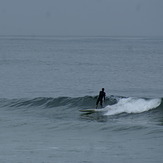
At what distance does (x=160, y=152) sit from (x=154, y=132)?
4393 millimetres

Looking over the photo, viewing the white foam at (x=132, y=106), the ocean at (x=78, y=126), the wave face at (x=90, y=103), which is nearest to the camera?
the ocean at (x=78, y=126)

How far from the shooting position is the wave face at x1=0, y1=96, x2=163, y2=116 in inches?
1353

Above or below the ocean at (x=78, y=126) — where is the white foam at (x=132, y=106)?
above

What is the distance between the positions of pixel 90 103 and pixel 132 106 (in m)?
4.70

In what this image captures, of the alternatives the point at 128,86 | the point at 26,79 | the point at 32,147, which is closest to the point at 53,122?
the point at 32,147

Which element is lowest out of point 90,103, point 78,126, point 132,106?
point 78,126

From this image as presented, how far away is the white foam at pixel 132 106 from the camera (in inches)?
1328

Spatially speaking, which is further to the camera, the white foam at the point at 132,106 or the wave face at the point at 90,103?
the wave face at the point at 90,103

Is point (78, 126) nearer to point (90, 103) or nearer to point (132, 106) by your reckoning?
point (132, 106)

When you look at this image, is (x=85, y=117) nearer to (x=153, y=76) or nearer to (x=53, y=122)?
(x=53, y=122)

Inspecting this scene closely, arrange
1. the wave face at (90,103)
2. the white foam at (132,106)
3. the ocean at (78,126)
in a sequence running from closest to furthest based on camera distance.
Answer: the ocean at (78,126)
the white foam at (132,106)
the wave face at (90,103)

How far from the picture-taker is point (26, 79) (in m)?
60.4

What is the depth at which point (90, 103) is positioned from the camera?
1516 inches

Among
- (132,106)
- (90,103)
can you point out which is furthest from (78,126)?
(90,103)
